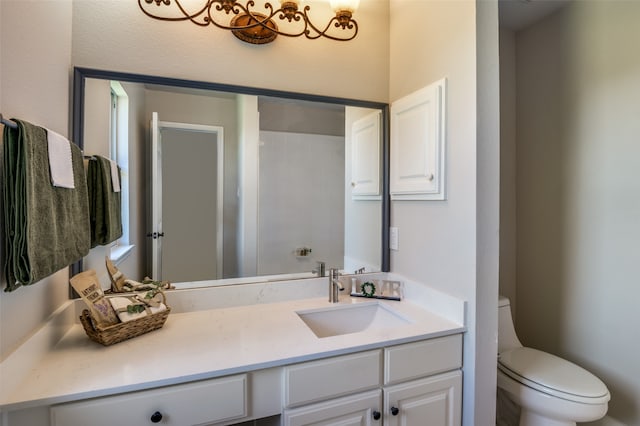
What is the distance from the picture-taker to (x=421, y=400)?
128 cm

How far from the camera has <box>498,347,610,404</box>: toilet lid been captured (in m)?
1.40

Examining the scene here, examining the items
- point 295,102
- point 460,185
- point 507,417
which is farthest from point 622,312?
point 295,102

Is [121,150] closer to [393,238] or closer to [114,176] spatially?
[114,176]

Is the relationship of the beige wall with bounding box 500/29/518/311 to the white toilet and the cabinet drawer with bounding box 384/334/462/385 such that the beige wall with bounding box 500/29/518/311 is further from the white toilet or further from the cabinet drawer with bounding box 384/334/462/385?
the cabinet drawer with bounding box 384/334/462/385

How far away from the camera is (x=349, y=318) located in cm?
160

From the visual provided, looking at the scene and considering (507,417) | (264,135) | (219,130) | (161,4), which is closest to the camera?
(161,4)

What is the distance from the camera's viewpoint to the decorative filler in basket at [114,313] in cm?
112

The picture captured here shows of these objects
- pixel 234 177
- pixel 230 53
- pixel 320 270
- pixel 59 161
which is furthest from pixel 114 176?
pixel 320 270

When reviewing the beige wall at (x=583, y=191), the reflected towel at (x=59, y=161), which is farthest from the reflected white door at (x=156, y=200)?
the beige wall at (x=583, y=191)

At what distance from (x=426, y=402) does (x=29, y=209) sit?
4.80 feet

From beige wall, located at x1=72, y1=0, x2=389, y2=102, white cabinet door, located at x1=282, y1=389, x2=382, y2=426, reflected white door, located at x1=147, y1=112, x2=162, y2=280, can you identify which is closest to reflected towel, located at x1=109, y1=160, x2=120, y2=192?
reflected white door, located at x1=147, y1=112, x2=162, y2=280

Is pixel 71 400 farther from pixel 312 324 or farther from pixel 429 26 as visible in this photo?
pixel 429 26

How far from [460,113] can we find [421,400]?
3.84 feet

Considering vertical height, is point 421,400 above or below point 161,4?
below
